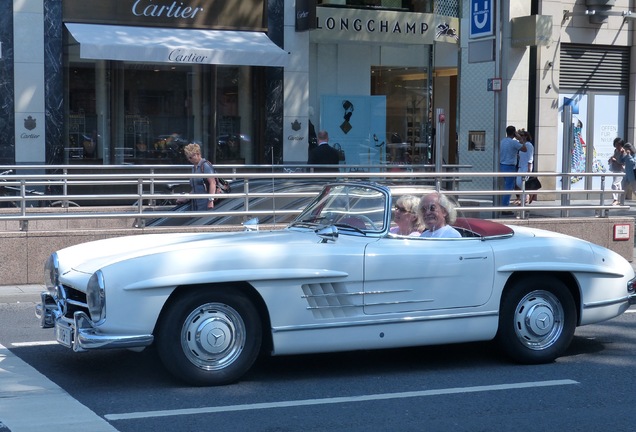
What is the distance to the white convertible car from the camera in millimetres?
6398

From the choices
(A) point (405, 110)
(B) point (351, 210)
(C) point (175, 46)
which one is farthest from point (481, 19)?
(B) point (351, 210)

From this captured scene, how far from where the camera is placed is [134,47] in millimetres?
18375

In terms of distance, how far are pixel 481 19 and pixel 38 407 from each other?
44.6 feet

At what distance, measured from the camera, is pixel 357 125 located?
22391 mm

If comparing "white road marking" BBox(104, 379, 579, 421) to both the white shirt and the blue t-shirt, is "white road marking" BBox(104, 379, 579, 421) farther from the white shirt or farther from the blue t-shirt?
the blue t-shirt

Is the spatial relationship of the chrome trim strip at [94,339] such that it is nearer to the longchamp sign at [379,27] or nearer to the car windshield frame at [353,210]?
the car windshield frame at [353,210]

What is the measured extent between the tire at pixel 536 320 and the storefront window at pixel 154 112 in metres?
13.4

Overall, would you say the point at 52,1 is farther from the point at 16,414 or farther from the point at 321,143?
the point at 16,414

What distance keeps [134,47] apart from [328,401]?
13.3 metres

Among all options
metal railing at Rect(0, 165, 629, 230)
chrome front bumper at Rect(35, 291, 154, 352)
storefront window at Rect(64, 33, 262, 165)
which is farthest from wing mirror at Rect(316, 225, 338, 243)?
storefront window at Rect(64, 33, 262, 165)

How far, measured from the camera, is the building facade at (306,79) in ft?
60.4

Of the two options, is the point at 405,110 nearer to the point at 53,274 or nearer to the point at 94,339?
the point at 53,274

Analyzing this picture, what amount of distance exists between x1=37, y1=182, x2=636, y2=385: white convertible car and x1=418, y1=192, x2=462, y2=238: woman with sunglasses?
0.14 m

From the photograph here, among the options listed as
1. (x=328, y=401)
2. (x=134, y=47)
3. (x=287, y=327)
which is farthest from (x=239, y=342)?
(x=134, y=47)
